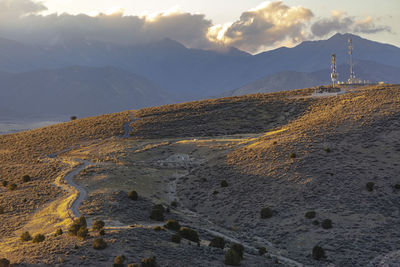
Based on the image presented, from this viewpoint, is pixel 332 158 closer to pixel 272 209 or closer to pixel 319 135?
pixel 319 135

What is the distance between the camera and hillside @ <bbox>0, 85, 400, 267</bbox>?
32.2 m

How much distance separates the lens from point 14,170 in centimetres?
6844

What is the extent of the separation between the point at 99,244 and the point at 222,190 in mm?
28218

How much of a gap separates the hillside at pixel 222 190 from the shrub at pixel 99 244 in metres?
0.38

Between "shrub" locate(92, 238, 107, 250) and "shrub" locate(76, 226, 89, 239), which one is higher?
"shrub" locate(76, 226, 89, 239)

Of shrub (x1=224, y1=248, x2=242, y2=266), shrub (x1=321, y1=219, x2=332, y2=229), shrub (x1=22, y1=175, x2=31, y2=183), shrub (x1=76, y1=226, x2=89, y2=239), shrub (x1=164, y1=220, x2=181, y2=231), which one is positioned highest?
shrub (x1=22, y1=175, x2=31, y2=183)

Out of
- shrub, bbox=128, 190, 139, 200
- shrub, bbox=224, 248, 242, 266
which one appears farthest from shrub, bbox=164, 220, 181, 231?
shrub, bbox=128, 190, 139, 200

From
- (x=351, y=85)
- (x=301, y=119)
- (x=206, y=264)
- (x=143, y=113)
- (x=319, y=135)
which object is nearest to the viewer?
(x=206, y=264)

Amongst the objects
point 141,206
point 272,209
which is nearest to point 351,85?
point 272,209

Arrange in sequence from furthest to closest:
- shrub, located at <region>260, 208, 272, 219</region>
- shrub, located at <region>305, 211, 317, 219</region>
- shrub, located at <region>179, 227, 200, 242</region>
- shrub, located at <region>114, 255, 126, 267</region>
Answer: shrub, located at <region>260, 208, 272, 219</region> < shrub, located at <region>305, 211, 317, 219</region> < shrub, located at <region>179, 227, 200, 242</region> < shrub, located at <region>114, 255, 126, 267</region>

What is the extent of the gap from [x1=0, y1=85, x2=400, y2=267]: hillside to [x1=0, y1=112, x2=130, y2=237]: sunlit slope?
0.32 meters

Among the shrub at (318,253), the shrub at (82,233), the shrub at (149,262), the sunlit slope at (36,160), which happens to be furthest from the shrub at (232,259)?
the sunlit slope at (36,160)

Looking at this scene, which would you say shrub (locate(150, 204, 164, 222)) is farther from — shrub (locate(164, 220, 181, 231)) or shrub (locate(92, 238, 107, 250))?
shrub (locate(92, 238, 107, 250))

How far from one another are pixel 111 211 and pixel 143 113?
80.1 m
